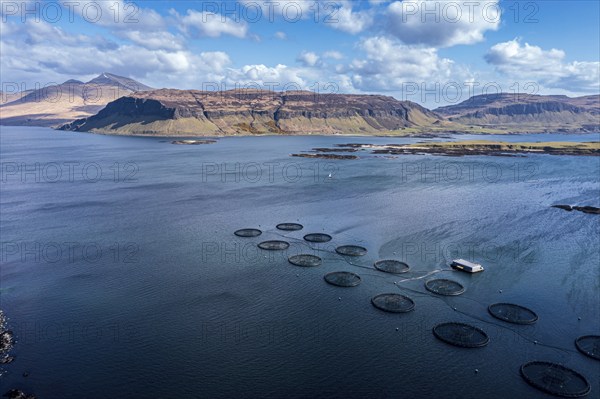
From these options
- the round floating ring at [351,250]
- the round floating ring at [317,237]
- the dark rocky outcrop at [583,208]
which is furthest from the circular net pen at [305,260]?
the dark rocky outcrop at [583,208]

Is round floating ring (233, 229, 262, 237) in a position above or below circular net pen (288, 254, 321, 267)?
above

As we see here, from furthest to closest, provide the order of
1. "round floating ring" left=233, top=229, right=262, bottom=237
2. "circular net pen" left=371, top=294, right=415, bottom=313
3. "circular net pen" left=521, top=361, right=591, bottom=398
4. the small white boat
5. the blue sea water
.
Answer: "round floating ring" left=233, top=229, right=262, bottom=237
the small white boat
"circular net pen" left=371, top=294, right=415, bottom=313
the blue sea water
"circular net pen" left=521, top=361, right=591, bottom=398

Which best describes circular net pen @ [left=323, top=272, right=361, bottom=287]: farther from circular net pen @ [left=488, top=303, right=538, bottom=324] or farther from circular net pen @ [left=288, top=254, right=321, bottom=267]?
circular net pen @ [left=488, top=303, right=538, bottom=324]

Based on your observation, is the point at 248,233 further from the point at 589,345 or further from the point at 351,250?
the point at 589,345

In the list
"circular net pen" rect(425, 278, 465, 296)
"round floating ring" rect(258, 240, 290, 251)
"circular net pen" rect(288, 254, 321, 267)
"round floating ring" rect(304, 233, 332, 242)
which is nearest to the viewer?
"circular net pen" rect(425, 278, 465, 296)

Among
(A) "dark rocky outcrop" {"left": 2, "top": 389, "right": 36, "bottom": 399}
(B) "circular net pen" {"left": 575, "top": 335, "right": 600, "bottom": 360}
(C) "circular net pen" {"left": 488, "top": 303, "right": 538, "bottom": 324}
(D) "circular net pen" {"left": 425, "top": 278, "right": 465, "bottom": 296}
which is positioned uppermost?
(D) "circular net pen" {"left": 425, "top": 278, "right": 465, "bottom": 296}

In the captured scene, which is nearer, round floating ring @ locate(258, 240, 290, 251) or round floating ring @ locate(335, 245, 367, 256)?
round floating ring @ locate(335, 245, 367, 256)

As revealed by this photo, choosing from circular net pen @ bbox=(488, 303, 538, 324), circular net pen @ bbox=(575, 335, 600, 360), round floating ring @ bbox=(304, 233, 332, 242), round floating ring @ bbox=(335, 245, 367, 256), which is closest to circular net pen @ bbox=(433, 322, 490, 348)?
circular net pen @ bbox=(488, 303, 538, 324)
